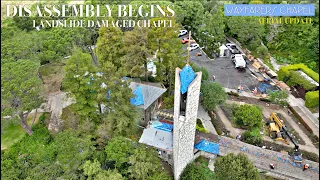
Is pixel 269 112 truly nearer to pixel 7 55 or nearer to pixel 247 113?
pixel 247 113

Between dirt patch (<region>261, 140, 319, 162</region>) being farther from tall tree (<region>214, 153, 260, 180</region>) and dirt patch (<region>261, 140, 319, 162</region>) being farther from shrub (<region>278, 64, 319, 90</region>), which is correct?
shrub (<region>278, 64, 319, 90</region>)

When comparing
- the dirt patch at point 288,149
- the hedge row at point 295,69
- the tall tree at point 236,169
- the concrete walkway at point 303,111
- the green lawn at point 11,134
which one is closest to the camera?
the tall tree at point 236,169

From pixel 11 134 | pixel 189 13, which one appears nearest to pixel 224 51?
pixel 189 13

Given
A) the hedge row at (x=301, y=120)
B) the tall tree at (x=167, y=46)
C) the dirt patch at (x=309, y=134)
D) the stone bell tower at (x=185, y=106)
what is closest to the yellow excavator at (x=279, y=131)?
the dirt patch at (x=309, y=134)

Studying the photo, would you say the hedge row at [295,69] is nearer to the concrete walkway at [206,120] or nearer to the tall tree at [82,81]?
the concrete walkway at [206,120]

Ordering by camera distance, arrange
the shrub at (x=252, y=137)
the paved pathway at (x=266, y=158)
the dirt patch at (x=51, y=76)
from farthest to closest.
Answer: the dirt patch at (x=51, y=76)
the shrub at (x=252, y=137)
the paved pathway at (x=266, y=158)

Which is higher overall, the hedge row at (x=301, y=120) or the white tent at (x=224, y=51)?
the white tent at (x=224, y=51)

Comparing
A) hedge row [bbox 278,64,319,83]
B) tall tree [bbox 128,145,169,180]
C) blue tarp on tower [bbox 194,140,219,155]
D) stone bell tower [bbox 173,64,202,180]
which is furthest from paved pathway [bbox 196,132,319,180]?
hedge row [bbox 278,64,319,83]
